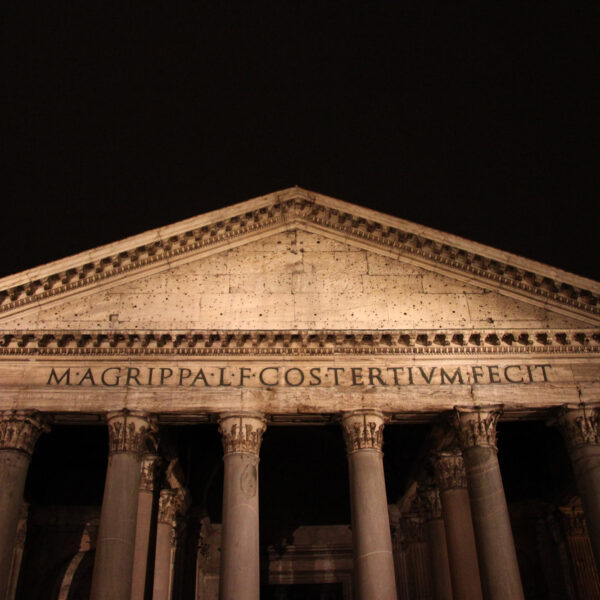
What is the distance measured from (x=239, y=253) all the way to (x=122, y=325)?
9.27 ft

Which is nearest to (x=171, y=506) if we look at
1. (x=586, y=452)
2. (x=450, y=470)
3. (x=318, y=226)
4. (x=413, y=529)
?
(x=413, y=529)

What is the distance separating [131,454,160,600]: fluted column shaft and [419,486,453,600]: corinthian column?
6.14 m

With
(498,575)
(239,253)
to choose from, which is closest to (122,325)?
(239,253)

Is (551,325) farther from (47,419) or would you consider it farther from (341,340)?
(47,419)

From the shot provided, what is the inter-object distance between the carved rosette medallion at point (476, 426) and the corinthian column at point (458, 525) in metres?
1.76

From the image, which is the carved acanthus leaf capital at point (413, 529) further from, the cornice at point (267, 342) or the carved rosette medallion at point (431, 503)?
the cornice at point (267, 342)

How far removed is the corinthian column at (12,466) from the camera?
35.2 feet

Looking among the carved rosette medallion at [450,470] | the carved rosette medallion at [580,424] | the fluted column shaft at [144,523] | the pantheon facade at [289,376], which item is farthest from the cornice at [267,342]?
the fluted column shaft at [144,523]

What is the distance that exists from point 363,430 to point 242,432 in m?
2.14

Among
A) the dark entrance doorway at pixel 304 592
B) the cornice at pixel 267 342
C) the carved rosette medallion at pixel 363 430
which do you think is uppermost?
the cornice at pixel 267 342

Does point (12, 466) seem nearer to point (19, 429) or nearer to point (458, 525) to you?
point (19, 429)

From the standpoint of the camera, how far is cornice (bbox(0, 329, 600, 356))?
12.3 m

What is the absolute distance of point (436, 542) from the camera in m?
14.7

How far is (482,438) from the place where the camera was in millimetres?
11633
